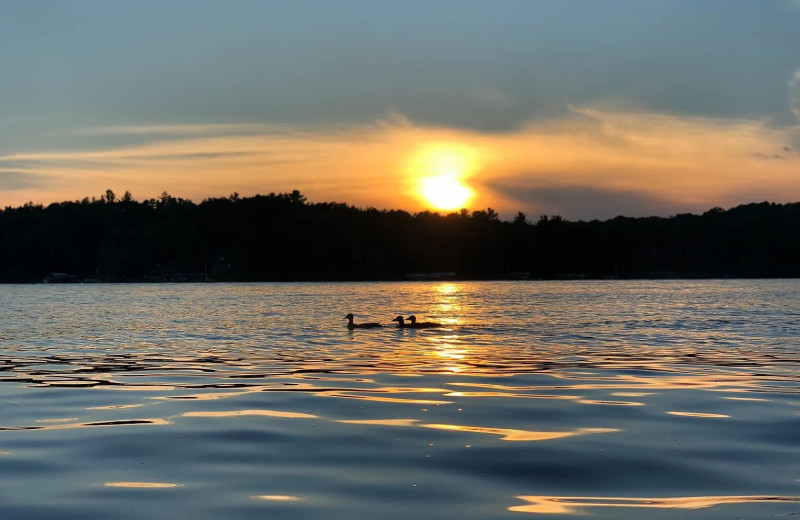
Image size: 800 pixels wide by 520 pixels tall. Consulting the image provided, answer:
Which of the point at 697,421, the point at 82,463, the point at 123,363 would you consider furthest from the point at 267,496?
the point at 123,363

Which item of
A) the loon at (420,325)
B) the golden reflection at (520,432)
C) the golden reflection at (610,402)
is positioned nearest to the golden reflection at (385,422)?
the golden reflection at (520,432)

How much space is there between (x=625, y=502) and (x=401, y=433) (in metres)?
4.45

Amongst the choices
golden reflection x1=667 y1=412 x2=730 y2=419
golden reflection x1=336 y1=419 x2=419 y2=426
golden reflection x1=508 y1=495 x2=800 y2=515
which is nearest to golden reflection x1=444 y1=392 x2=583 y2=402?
golden reflection x1=667 y1=412 x2=730 y2=419

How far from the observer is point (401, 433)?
1305 centimetres

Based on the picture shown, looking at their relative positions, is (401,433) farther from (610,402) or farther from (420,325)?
(420,325)

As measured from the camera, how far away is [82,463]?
11.1 metres

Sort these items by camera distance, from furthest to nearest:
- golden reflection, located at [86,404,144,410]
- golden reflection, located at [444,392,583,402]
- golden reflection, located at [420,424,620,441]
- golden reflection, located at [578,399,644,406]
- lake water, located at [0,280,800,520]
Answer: golden reflection, located at [444,392,583,402] < golden reflection, located at [578,399,644,406] < golden reflection, located at [86,404,144,410] < golden reflection, located at [420,424,620,441] < lake water, located at [0,280,800,520]

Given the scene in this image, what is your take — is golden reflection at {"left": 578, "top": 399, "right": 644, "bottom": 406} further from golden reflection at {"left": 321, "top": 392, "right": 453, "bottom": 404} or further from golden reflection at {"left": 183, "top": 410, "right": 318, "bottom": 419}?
golden reflection at {"left": 183, "top": 410, "right": 318, "bottom": 419}

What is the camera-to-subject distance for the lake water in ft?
30.4

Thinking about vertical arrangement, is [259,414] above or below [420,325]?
below

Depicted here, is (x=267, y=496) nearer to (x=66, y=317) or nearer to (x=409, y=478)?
(x=409, y=478)

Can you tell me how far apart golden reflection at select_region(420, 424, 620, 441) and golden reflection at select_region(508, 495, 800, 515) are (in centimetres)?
315

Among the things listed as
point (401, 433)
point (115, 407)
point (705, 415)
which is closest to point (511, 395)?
point (705, 415)

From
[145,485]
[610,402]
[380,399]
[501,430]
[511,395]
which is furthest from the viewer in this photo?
[511,395]
